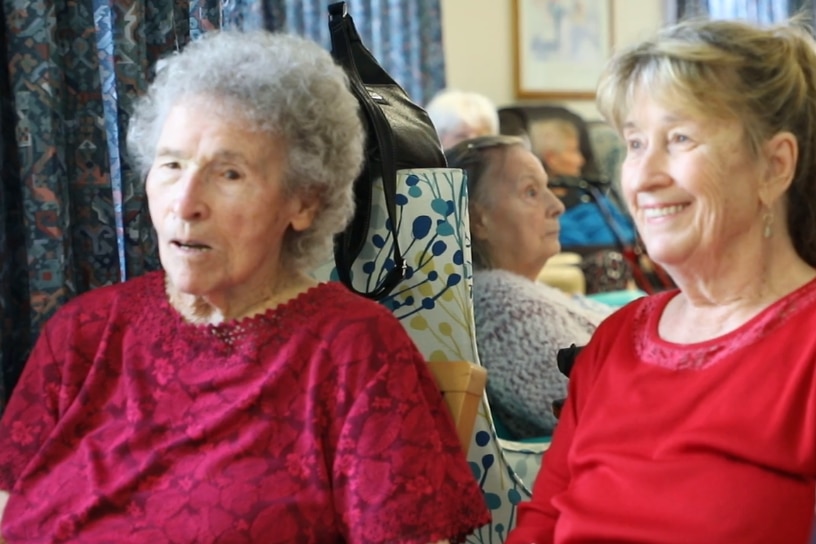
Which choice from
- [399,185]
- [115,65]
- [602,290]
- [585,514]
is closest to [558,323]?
[399,185]

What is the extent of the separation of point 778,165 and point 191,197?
763 millimetres

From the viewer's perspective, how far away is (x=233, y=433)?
1.41 metres

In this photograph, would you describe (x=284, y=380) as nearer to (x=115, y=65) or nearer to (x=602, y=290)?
(x=115, y=65)

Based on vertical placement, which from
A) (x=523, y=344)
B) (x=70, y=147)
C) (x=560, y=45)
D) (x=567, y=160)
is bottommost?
(x=523, y=344)

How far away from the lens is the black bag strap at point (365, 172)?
1.67 meters

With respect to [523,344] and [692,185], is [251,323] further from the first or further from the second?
[523,344]

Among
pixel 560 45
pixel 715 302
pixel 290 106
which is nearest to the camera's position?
pixel 715 302

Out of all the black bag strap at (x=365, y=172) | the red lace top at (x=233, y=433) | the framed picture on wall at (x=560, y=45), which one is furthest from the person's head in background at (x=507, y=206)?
the framed picture on wall at (x=560, y=45)

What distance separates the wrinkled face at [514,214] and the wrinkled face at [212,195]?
0.91 metres

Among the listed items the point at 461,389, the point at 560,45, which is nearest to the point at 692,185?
the point at 461,389

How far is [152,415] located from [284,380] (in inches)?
7.9

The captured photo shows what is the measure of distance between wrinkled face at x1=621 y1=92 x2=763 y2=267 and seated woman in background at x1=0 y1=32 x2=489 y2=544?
38 cm

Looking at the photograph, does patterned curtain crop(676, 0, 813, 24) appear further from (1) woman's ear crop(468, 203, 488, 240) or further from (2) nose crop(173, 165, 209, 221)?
(2) nose crop(173, 165, 209, 221)

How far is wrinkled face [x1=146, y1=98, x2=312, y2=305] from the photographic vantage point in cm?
143
